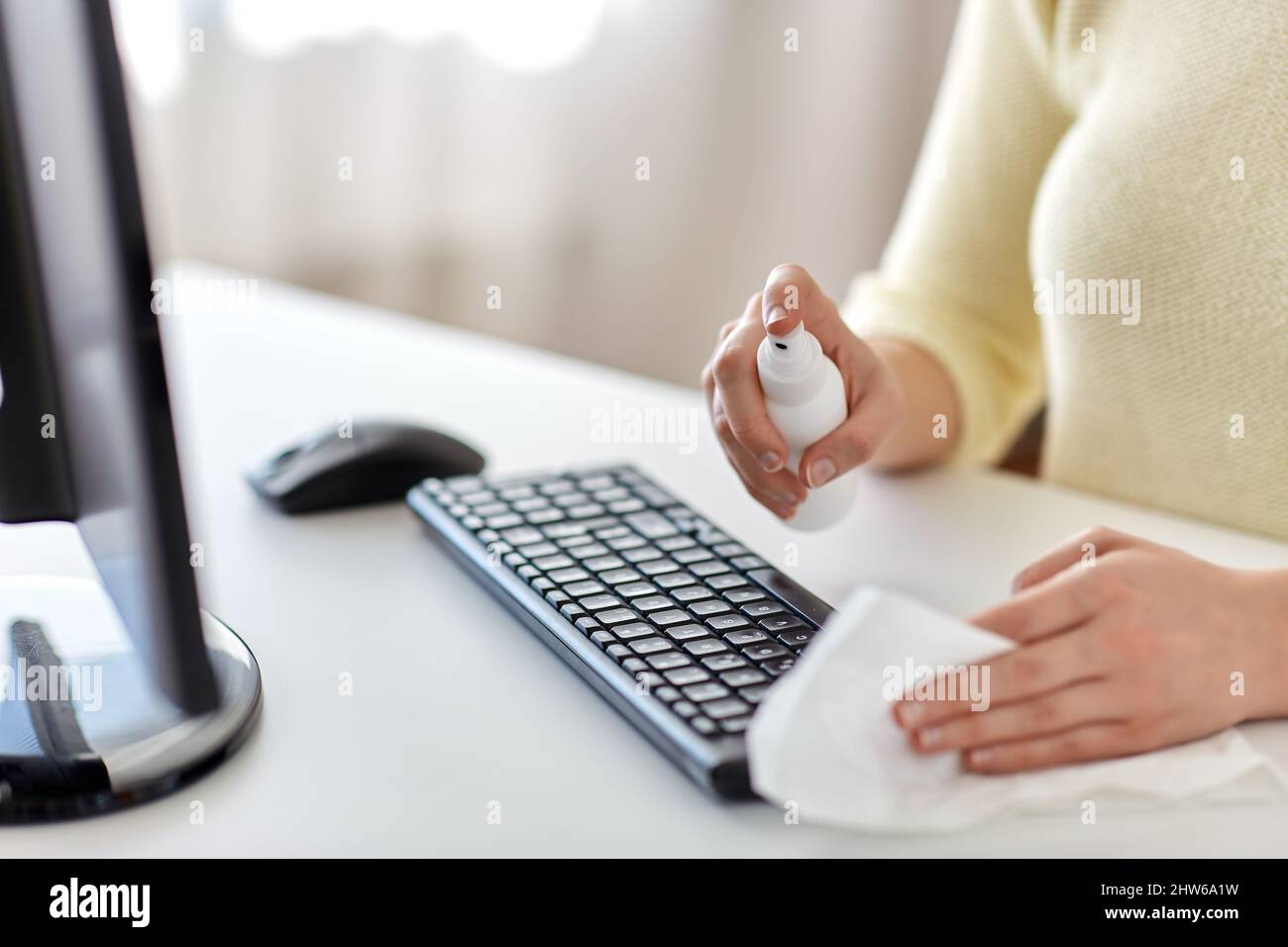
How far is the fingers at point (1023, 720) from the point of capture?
402mm

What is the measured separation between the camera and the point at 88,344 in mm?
406

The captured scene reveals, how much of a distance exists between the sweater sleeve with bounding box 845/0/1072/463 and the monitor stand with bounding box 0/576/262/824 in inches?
21.1

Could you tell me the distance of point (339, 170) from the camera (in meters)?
2.02

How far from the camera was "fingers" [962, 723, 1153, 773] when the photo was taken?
41cm

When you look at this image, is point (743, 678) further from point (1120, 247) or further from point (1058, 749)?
point (1120, 247)

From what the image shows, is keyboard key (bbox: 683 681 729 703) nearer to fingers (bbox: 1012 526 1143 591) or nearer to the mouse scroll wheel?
fingers (bbox: 1012 526 1143 591)

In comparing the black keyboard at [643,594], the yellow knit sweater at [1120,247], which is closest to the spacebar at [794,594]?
the black keyboard at [643,594]

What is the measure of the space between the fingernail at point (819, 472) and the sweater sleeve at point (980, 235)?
34cm

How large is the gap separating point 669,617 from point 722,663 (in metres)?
0.04

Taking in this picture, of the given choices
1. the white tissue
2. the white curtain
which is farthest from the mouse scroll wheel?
the white curtain

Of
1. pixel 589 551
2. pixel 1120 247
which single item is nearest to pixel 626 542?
pixel 589 551
